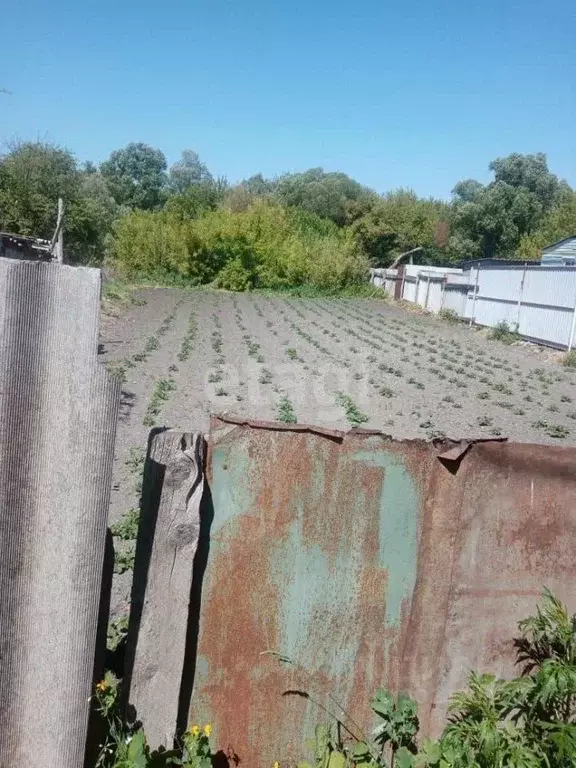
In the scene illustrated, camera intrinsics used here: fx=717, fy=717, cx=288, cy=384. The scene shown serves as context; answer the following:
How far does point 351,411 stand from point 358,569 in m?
8.78

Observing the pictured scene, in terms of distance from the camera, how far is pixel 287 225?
51.8 m

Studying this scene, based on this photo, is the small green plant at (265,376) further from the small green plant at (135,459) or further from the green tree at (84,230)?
Answer: the green tree at (84,230)

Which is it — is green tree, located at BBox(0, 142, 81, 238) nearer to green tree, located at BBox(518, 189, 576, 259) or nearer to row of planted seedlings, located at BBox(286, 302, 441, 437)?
row of planted seedlings, located at BBox(286, 302, 441, 437)

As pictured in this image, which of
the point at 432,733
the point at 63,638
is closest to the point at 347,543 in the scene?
the point at 432,733

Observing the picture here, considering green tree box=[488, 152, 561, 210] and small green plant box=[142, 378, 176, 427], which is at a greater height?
green tree box=[488, 152, 561, 210]

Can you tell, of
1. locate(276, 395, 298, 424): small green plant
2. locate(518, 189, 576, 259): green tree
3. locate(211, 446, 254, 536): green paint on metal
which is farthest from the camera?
locate(518, 189, 576, 259): green tree

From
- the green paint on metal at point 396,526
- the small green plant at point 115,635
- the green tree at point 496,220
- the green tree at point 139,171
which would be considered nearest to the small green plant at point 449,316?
the green tree at point 496,220

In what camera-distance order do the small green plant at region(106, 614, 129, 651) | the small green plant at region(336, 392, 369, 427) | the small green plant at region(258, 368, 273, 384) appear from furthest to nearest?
the small green plant at region(258, 368, 273, 384)
the small green plant at region(336, 392, 369, 427)
the small green plant at region(106, 614, 129, 651)

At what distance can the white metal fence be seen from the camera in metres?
21.8

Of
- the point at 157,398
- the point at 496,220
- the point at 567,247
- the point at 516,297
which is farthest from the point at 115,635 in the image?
the point at 496,220

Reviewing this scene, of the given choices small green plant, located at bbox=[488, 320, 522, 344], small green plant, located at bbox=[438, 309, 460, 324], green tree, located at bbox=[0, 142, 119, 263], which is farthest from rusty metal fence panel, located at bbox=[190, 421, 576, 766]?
green tree, located at bbox=[0, 142, 119, 263]

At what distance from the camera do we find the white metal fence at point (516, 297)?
21.8 m

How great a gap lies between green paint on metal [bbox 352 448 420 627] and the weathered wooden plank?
1.78ft

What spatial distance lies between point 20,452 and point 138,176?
111999mm
